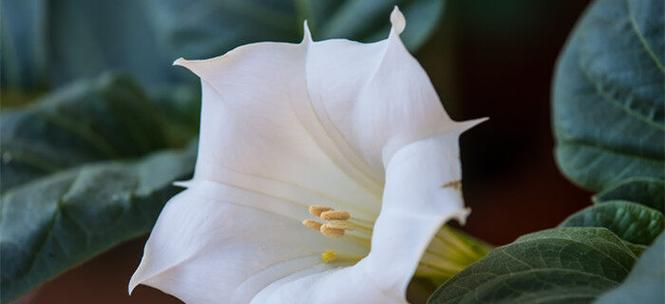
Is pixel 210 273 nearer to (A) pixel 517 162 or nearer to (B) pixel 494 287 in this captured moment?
(B) pixel 494 287

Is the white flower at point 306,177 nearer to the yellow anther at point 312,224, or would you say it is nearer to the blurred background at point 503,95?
the yellow anther at point 312,224

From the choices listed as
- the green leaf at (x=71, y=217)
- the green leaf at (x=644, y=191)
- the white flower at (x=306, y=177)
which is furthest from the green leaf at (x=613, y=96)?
the green leaf at (x=71, y=217)

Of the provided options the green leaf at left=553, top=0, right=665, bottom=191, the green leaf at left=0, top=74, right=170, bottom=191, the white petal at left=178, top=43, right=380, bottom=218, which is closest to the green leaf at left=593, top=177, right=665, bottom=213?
the green leaf at left=553, top=0, right=665, bottom=191

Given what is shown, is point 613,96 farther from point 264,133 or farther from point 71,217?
point 71,217

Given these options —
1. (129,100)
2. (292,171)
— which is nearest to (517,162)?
(129,100)

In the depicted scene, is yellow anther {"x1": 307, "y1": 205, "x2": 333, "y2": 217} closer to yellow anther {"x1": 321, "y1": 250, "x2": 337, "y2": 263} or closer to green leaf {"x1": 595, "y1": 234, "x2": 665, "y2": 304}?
yellow anther {"x1": 321, "y1": 250, "x2": 337, "y2": 263}

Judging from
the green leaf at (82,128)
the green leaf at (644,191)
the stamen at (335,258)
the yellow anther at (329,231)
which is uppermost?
the yellow anther at (329,231)
